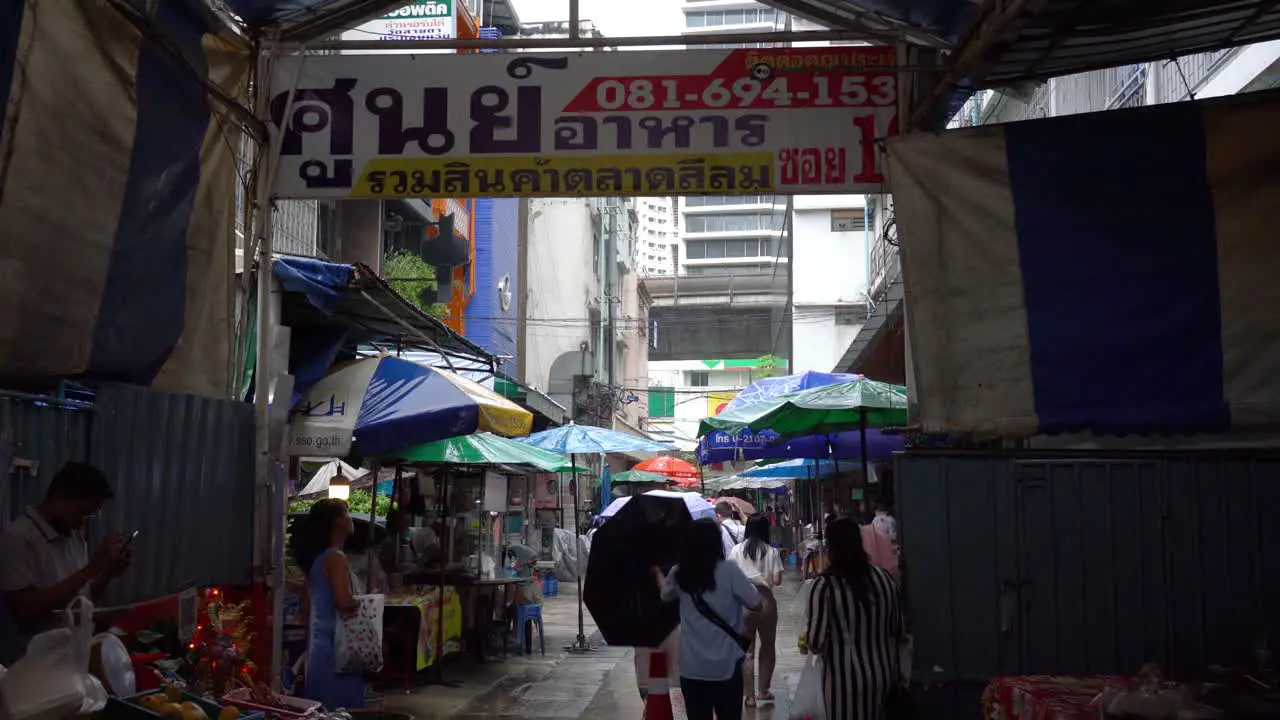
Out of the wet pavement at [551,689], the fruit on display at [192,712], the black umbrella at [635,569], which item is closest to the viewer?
the fruit on display at [192,712]

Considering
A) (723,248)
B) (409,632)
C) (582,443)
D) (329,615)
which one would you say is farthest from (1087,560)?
(723,248)

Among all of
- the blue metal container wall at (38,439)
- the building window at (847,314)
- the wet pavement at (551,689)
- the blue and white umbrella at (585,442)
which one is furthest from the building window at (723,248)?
the blue metal container wall at (38,439)

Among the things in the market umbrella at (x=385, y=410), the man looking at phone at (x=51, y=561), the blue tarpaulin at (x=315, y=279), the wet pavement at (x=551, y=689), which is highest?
the blue tarpaulin at (x=315, y=279)

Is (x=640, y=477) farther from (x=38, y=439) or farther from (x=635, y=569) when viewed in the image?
(x=38, y=439)

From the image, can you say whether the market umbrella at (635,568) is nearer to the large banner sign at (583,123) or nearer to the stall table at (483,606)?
the large banner sign at (583,123)

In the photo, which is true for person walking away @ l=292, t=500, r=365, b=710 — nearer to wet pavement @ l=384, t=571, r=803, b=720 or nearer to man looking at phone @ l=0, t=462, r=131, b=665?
man looking at phone @ l=0, t=462, r=131, b=665

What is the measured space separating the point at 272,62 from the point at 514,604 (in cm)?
906

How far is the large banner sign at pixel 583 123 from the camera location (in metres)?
7.80

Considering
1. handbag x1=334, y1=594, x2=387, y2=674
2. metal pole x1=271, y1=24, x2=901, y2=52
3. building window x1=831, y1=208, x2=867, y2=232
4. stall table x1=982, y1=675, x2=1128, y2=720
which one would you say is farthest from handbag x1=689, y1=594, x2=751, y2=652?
building window x1=831, y1=208, x2=867, y2=232

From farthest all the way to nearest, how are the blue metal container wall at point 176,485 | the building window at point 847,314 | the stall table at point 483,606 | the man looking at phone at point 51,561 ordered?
the building window at point 847,314, the stall table at point 483,606, the blue metal container wall at point 176,485, the man looking at phone at point 51,561

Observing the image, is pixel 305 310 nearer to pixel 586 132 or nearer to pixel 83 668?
pixel 586 132

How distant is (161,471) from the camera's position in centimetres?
649

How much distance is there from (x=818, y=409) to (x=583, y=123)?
4009mm

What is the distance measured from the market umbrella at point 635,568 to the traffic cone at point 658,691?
0.14 metres
